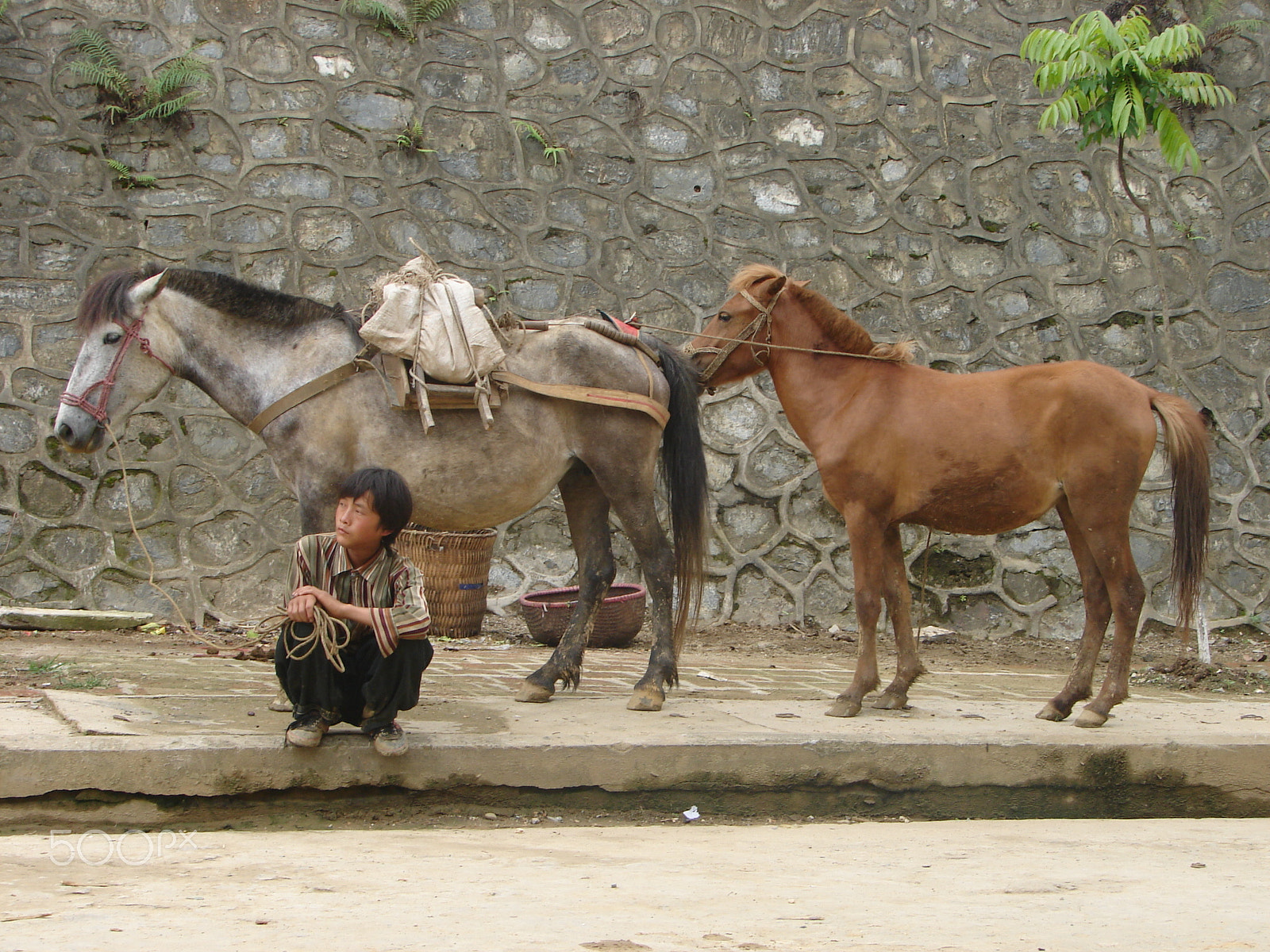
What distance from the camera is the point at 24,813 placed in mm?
3148

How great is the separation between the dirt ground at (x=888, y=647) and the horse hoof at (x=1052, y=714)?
181 cm

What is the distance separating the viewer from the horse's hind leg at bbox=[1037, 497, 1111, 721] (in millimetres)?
4594

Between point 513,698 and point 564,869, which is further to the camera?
point 513,698

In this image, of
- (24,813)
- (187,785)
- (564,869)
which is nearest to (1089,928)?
(564,869)

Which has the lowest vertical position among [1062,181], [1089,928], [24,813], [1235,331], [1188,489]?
[24,813]

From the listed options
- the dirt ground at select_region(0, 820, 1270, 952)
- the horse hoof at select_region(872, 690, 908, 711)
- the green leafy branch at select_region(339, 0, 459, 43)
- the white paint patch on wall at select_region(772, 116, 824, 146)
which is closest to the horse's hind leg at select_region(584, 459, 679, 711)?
the horse hoof at select_region(872, 690, 908, 711)

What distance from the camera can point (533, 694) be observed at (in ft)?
15.1

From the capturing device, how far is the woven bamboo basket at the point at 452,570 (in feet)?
23.2

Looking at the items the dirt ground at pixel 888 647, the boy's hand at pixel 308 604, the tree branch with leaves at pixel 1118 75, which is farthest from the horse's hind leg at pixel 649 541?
the tree branch with leaves at pixel 1118 75

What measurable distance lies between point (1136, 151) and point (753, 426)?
389 cm

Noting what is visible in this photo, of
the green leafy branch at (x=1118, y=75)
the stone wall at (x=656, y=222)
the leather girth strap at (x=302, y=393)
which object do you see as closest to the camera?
the leather girth strap at (x=302, y=393)

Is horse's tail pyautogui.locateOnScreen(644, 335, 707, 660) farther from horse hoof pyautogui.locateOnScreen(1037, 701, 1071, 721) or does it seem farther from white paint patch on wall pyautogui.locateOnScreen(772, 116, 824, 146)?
white paint patch on wall pyautogui.locateOnScreen(772, 116, 824, 146)

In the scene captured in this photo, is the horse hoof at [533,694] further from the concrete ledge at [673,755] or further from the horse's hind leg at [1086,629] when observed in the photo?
the horse's hind leg at [1086,629]

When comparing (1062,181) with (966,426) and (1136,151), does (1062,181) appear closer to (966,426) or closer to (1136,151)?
(1136,151)
